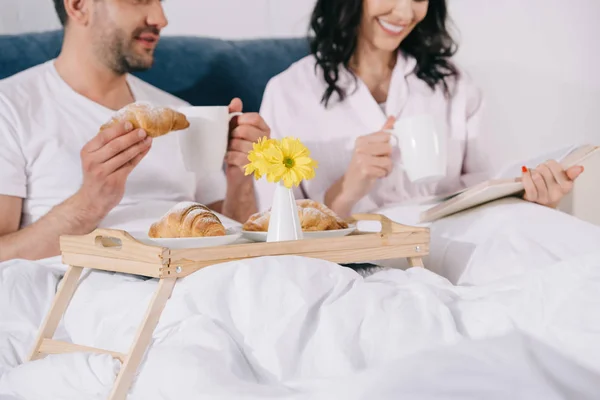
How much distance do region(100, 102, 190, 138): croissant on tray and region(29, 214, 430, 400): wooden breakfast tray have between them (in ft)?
0.89

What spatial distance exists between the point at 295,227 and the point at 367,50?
956mm

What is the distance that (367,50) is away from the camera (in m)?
2.11

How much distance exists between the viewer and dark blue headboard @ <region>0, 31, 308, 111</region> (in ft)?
6.43

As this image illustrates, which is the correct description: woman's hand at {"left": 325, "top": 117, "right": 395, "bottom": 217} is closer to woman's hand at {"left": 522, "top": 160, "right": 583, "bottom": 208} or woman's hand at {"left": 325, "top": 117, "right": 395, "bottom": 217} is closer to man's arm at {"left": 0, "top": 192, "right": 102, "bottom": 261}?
woman's hand at {"left": 522, "top": 160, "right": 583, "bottom": 208}

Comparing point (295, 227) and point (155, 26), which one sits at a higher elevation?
point (155, 26)

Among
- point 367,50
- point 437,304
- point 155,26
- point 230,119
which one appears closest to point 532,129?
point 367,50

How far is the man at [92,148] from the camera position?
1.56 m

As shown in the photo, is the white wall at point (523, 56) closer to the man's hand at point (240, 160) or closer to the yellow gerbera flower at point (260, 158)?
the man's hand at point (240, 160)

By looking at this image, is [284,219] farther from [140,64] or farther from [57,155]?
[140,64]

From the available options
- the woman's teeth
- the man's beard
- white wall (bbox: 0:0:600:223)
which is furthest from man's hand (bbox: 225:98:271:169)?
the woman's teeth

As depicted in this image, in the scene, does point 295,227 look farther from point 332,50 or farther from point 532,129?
point 532,129

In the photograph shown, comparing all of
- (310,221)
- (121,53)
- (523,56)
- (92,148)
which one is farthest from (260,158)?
(523,56)

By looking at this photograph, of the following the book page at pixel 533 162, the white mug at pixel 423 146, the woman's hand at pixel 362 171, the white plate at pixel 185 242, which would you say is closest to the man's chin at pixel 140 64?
the woman's hand at pixel 362 171

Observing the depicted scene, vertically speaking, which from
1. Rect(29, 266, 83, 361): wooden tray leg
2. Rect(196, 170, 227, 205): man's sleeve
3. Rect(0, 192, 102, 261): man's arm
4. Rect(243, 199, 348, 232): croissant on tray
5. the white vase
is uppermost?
the white vase
